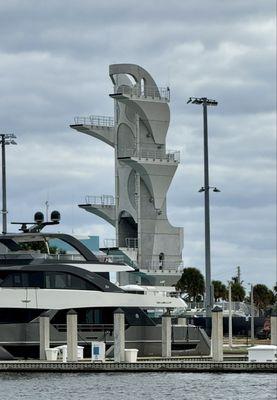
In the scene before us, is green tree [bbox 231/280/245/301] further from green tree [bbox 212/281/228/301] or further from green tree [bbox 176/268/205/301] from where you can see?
green tree [bbox 176/268/205/301]

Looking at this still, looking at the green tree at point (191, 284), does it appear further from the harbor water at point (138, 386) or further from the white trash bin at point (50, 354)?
the harbor water at point (138, 386)

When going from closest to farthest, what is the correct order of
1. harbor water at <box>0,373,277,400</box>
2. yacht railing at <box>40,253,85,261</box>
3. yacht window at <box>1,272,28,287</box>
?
1. harbor water at <box>0,373,277,400</box>
2. yacht window at <box>1,272,28,287</box>
3. yacht railing at <box>40,253,85,261</box>

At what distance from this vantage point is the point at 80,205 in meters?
99.6

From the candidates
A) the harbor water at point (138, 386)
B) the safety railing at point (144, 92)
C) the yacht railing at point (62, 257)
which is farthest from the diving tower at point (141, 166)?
the harbor water at point (138, 386)

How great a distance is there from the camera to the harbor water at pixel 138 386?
162 ft

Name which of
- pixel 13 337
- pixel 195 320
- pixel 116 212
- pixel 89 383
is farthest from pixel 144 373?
pixel 116 212

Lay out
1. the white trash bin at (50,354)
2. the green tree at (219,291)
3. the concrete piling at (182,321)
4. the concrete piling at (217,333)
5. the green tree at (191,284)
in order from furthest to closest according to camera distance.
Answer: the green tree at (219,291) < the green tree at (191,284) < the concrete piling at (182,321) < the white trash bin at (50,354) < the concrete piling at (217,333)

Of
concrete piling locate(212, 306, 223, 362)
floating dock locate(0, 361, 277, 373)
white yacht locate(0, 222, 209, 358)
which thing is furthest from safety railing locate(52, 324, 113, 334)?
concrete piling locate(212, 306, 223, 362)

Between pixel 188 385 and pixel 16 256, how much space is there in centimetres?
1346

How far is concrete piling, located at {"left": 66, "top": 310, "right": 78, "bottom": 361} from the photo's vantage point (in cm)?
5703

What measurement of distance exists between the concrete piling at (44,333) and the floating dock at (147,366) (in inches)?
71.5

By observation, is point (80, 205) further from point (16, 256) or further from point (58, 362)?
point (58, 362)

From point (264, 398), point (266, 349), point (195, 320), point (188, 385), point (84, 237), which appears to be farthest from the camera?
point (195, 320)

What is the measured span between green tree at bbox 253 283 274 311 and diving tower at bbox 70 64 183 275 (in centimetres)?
5161
